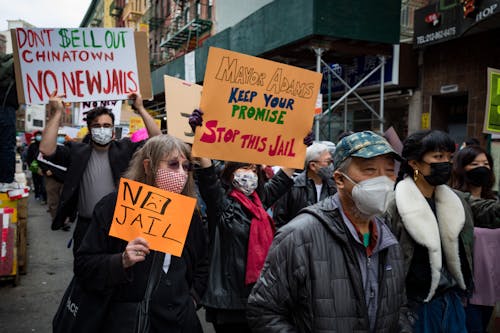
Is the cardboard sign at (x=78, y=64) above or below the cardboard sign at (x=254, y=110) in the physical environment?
above

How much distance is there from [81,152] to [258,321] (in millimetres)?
2316

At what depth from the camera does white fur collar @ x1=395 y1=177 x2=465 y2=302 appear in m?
2.62

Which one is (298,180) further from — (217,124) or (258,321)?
(258,321)

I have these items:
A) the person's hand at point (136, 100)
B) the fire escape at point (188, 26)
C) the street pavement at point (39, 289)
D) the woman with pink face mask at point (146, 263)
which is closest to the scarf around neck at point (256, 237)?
the woman with pink face mask at point (146, 263)

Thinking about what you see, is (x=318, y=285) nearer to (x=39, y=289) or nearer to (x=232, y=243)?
(x=232, y=243)

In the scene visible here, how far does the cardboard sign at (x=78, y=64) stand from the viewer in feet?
12.8

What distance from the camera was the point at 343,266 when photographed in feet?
6.01

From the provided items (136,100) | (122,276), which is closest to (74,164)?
(136,100)

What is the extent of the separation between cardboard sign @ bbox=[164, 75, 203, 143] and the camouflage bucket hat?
6.67ft

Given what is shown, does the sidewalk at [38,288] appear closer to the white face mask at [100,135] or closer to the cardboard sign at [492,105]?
the white face mask at [100,135]

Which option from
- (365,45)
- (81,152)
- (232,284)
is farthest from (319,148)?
(365,45)

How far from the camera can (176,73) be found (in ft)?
56.3

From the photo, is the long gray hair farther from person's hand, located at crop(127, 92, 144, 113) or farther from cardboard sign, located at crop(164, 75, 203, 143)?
person's hand, located at crop(127, 92, 144, 113)

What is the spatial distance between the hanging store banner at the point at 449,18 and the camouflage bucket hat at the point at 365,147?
6737 millimetres
